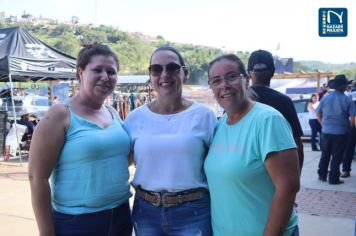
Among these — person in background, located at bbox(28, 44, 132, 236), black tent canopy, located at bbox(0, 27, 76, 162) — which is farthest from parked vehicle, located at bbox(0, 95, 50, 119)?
person in background, located at bbox(28, 44, 132, 236)

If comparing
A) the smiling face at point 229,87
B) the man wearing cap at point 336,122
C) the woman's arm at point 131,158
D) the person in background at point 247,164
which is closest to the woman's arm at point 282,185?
the person in background at point 247,164

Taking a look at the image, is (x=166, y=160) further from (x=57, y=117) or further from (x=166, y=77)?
(x=57, y=117)

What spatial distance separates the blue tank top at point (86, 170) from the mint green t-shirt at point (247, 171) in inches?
23.1

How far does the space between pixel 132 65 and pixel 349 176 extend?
60.8m

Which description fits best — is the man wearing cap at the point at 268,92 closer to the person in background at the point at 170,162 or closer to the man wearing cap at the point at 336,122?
the person in background at the point at 170,162

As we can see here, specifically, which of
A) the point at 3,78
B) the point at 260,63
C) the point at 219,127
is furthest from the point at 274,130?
the point at 3,78

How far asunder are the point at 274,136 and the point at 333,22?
817 cm

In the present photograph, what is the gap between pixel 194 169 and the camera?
2410 millimetres

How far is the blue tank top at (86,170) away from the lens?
7.55ft

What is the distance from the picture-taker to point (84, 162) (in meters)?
2.31

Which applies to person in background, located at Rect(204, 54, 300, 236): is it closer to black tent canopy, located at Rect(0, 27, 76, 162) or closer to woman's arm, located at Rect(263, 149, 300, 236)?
woman's arm, located at Rect(263, 149, 300, 236)

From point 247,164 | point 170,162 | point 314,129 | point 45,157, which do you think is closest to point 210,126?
point 170,162

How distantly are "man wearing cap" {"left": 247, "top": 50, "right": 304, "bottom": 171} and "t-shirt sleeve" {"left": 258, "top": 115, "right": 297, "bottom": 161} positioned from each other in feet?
5.74

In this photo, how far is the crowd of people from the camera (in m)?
2.03
